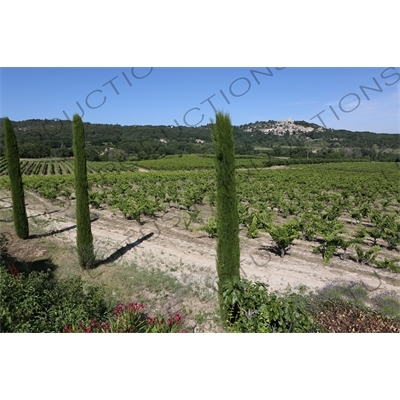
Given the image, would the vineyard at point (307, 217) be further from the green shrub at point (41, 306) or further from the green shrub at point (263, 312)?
the green shrub at point (41, 306)

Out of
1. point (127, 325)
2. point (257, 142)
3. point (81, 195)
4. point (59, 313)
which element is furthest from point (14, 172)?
point (257, 142)

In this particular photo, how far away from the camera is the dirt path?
8.56 metres

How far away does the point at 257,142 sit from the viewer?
5881 cm

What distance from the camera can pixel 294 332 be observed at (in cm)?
502

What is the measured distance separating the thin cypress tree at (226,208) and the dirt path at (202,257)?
2352 mm

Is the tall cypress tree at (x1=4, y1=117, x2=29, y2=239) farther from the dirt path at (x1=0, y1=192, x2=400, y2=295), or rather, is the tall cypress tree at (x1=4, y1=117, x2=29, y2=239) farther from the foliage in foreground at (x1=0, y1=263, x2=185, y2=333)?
the foliage in foreground at (x1=0, y1=263, x2=185, y2=333)

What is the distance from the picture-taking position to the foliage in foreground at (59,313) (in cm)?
510

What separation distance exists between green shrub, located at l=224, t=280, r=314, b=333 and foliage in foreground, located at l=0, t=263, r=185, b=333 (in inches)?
43.2

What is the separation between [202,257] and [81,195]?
166 inches

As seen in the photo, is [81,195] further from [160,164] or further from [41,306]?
[160,164]

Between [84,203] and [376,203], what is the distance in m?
21.0

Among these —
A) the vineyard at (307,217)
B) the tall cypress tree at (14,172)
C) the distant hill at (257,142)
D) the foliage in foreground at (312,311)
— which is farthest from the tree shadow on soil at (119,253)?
the distant hill at (257,142)

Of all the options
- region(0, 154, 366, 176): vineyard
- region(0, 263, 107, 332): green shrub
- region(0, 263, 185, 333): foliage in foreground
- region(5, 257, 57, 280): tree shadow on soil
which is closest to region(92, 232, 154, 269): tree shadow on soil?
region(5, 257, 57, 280): tree shadow on soil

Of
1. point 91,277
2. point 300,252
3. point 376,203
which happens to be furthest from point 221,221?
point 376,203
